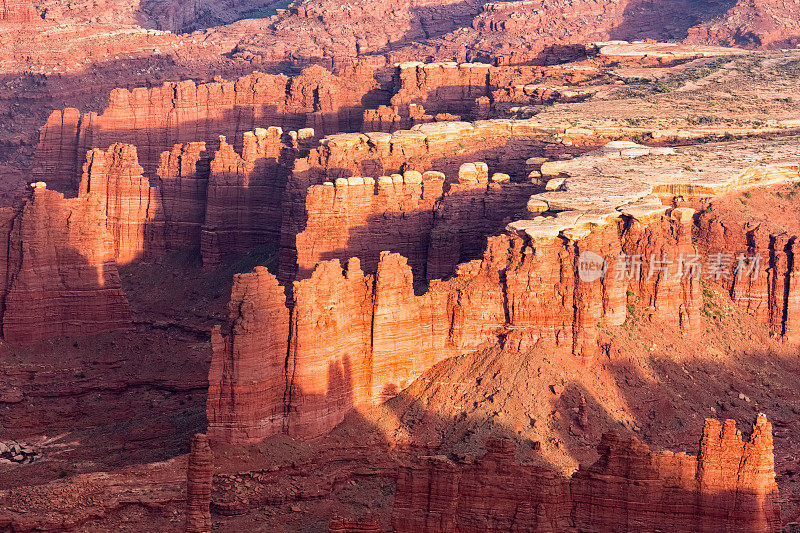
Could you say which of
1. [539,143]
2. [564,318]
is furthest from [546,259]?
[539,143]

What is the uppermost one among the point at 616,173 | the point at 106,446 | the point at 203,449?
the point at 616,173

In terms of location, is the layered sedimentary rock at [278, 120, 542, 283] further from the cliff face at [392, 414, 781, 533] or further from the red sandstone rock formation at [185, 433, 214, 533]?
the cliff face at [392, 414, 781, 533]

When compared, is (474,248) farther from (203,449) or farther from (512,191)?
(203,449)

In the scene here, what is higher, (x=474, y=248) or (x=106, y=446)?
(x=474, y=248)

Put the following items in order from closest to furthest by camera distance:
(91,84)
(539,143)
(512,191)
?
(512,191), (539,143), (91,84)

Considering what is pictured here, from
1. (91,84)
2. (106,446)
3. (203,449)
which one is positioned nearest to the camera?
(203,449)

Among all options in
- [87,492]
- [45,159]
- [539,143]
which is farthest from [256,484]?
[45,159]

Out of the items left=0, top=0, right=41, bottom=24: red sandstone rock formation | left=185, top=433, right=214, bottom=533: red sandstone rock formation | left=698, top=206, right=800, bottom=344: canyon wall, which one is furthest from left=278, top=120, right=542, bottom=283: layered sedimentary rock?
left=0, top=0, right=41, bottom=24: red sandstone rock formation

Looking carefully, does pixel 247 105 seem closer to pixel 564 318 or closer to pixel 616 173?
pixel 616 173

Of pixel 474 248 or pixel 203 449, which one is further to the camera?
pixel 474 248
